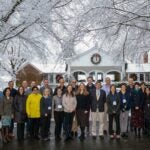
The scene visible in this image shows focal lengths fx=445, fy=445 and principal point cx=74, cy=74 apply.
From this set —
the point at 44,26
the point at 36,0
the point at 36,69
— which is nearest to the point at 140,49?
the point at 44,26

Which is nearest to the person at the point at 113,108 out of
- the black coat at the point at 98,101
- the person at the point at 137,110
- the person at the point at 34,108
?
the black coat at the point at 98,101

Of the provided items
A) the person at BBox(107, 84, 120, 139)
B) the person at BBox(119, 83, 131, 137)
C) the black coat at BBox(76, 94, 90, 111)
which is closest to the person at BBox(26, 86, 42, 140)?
the black coat at BBox(76, 94, 90, 111)

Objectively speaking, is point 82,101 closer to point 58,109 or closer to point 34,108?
point 58,109

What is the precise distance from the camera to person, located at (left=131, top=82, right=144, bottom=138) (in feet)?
50.0

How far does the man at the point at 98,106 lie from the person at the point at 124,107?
2.07 feet

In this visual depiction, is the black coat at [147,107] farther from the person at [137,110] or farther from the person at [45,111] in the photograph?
the person at [45,111]

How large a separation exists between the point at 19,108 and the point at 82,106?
2045mm

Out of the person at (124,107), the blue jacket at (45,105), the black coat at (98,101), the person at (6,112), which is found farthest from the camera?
the person at (124,107)

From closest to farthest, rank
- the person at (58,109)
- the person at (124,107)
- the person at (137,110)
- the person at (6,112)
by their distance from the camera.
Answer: the person at (6,112)
the person at (58,109)
the person at (124,107)
the person at (137,110)

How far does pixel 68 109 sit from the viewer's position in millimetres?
14352

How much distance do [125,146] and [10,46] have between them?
568cm

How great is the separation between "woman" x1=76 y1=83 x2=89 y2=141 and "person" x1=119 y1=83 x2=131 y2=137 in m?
1.21

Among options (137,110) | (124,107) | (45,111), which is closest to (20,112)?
(45,111)

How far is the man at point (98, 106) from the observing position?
48.1ft
